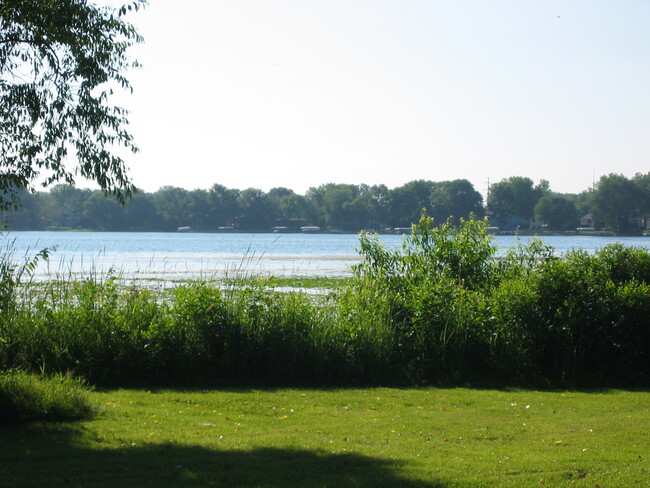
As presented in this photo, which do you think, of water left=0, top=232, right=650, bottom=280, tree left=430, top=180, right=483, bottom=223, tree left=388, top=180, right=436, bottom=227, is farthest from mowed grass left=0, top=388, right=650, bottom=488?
tree left=388, top=180, right=436, bottom=227

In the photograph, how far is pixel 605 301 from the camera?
481 inches

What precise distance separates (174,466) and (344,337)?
617 centimetres

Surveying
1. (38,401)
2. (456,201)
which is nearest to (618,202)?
(456,201)

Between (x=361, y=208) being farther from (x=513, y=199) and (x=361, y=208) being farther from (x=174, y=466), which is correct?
(x=174, y=466)

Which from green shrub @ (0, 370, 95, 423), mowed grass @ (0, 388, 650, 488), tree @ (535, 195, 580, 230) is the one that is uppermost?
tree @ (535, 195, 580, 230)

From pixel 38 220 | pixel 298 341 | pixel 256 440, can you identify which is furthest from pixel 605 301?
pixel 38 220

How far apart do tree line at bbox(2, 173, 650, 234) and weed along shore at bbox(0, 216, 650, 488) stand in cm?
8066

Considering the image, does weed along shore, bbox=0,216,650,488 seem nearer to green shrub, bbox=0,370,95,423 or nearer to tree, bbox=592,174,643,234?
green shrub, bbox=0,370,95,423

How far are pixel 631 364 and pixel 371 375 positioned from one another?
450cm

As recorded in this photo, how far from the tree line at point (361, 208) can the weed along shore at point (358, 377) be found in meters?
80.7

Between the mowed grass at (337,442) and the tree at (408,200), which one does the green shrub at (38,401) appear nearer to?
the mowed grass at (337,442)

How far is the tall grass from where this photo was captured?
38.0 ft

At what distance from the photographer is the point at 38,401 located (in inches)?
324

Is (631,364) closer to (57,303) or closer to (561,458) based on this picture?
(561,458)
